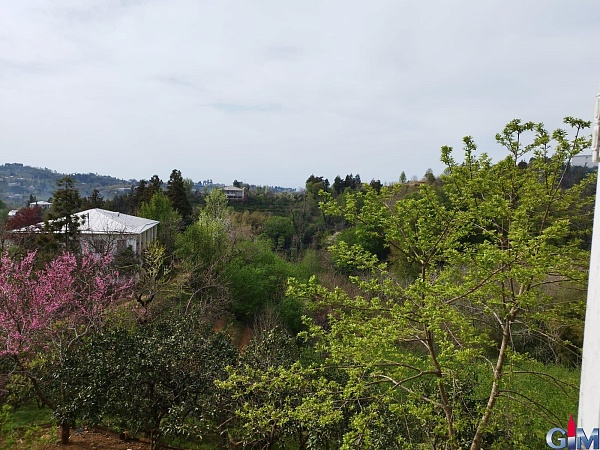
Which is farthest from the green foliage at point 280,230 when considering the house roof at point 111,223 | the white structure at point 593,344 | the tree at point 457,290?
the white structure at point 593,344

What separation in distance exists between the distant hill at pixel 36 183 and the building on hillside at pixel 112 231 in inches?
2463

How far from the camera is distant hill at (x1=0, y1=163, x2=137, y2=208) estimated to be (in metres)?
84.3

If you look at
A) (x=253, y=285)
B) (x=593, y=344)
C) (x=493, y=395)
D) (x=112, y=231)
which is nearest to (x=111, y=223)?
(x=112, y=231)

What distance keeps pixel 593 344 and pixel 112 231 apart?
1447cm

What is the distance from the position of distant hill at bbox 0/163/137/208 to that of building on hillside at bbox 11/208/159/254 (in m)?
62.6

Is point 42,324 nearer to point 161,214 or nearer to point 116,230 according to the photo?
point 116,230

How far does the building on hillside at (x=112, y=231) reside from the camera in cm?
1353

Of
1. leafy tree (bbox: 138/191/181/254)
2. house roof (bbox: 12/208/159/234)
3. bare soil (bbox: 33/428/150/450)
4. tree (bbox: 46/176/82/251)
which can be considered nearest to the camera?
bare soil (bbox: 33/428/150/450)

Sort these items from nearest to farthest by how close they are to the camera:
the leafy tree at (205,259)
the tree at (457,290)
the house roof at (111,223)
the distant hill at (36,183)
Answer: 1. the tree at (457,290)
2. the leafy tree at (205,259)
3. the house roof at (111,223)
4. the distant hill at (36,183)

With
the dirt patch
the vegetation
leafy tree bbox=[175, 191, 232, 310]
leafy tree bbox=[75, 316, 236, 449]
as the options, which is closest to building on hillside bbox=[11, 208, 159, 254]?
leafy tree bbox=[175, 191, 232, 310]

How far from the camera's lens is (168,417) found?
5.28 meters

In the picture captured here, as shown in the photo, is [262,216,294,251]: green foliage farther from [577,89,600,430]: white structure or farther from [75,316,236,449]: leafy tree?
[577,89,600,430]: white structure

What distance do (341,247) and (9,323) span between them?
5149 millimetres

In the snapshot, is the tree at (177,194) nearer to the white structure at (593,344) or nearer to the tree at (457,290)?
the tree at (457,290)
